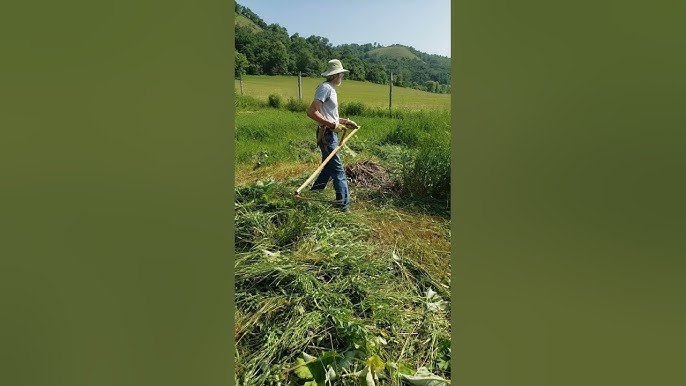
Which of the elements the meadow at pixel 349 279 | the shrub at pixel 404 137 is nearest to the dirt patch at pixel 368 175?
the meadow at pixel 349 279

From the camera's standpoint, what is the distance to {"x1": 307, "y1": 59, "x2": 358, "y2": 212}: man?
169 inches

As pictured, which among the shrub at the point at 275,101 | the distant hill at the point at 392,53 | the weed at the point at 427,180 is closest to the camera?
the weed at the point at 427,180

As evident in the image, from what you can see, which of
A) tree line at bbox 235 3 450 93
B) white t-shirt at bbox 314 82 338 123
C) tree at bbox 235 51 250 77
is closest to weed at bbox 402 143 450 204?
white t-shirt at bbox 314 82 338 123

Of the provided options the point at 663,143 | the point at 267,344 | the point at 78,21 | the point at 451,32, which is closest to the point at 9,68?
the point at 78,21

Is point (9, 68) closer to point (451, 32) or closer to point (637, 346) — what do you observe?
point (451, 32)

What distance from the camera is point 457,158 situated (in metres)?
1.26

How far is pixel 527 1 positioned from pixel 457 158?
39 centimetres

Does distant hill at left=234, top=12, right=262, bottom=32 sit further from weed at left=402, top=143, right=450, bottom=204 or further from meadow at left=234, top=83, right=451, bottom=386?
weed at left=402, top=143, right=450, bottom=204

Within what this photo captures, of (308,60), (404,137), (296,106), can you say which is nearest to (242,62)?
(308,60)

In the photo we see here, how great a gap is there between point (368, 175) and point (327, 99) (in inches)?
61.9

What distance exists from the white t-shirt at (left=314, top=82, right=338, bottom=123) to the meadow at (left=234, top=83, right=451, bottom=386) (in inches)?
27.6

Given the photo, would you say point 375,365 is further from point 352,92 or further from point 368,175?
point 352,92

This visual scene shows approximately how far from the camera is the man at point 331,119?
4297mm

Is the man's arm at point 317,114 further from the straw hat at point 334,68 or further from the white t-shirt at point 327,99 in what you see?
the straw hat at point 334,68
